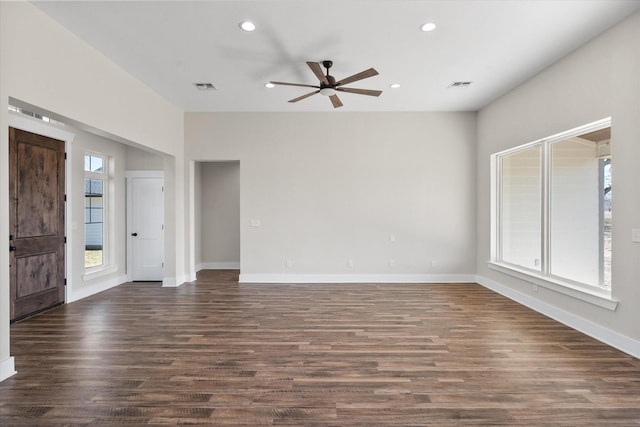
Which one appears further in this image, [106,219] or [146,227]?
[146,227]

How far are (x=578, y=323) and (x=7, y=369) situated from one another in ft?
17.8

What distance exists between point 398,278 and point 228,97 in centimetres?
426

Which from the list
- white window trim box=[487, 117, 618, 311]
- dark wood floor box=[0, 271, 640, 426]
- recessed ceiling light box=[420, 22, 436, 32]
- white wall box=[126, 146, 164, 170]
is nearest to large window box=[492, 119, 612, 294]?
white window trim box=[487, 117, 618, 311]

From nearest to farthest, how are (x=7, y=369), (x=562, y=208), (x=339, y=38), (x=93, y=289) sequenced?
1. (x=7, y=369)
2. (x=339, y=38)
3. (x=562, y=208)
4. (x=93, y=289)

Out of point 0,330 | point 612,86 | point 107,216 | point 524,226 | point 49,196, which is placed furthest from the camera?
point 107,216

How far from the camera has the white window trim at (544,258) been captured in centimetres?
331

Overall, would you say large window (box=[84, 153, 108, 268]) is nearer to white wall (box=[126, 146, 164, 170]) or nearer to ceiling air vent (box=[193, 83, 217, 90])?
white wall (box=[126, 146, 164, 170])

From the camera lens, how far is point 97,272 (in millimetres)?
5258

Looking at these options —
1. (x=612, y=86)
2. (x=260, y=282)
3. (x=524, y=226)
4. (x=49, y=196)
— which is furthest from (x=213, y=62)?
(x=524, y=226)

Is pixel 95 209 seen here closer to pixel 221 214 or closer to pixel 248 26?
pixel 221 214

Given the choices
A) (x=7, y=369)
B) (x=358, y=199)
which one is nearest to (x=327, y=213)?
(x=358, y=199)

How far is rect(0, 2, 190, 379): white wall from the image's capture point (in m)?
2.50

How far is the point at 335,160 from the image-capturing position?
585 cm

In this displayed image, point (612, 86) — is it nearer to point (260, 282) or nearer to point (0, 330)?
point (260, 282)
